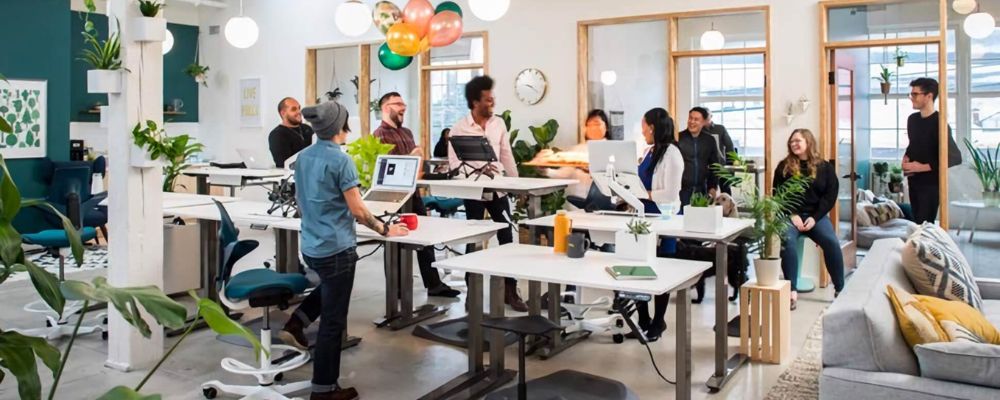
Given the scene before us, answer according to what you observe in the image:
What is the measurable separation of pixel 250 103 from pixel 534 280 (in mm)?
8537

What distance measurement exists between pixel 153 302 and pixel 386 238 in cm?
277

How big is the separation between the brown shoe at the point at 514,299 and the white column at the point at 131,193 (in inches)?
92.6

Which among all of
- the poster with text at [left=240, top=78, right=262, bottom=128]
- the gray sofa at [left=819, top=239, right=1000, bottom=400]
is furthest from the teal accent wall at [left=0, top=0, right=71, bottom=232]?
the gray sofa at [left=819, top=239, right=1000, bottom=400]

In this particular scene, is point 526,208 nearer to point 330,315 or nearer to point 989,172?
point 330,315

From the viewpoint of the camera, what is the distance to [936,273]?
3615mm

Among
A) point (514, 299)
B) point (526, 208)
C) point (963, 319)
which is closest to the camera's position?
point (963, 319)

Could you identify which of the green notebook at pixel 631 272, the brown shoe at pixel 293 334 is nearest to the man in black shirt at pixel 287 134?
the brown shoe at pixel 293 334

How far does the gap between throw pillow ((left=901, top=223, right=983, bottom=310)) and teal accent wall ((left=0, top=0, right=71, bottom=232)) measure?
7.89 meters

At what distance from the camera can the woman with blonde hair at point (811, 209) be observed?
19.7ft

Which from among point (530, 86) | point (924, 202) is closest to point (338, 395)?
point (924, 202)

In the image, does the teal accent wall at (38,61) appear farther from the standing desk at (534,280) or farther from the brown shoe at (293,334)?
the standing desk at (534,280)

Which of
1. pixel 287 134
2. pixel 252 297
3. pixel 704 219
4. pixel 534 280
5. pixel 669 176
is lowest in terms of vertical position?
pixel 252 297

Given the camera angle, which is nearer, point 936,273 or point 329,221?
point 936,273

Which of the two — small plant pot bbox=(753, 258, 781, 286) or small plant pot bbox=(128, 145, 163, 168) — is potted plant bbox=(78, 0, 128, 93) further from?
small plant pot bbox=(753, 258, 781, 286)
